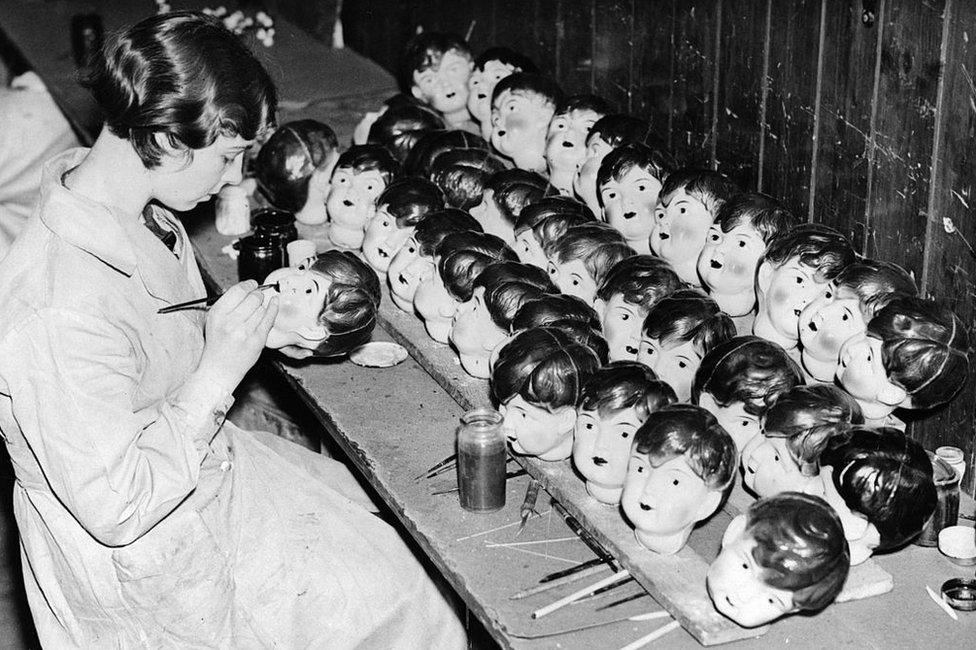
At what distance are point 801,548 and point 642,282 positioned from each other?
109 centimetres

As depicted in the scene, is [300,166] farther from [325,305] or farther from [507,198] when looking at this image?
[325,305]

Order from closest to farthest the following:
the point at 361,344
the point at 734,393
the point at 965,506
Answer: the point at 734,393 → the point at 965,506 → the point at 361,344

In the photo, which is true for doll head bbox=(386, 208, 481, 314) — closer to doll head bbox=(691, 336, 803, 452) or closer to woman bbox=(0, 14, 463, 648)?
woman bbox=(0, 14, 463, 648)

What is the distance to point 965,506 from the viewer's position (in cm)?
291

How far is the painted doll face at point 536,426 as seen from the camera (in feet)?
9.08

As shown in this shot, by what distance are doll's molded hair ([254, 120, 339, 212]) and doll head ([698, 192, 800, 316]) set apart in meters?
1.62

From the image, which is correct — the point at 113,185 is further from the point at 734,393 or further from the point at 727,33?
the point at 727,33

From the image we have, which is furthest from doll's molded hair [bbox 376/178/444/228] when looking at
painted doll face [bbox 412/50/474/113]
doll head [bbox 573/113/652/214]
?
painted doll face [bbox 412/50/474/113]

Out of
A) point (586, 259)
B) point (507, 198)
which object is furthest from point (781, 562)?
point (507, 198)

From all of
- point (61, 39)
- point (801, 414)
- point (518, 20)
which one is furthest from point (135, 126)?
point (61, 39)

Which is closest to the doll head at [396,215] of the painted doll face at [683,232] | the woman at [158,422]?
the painted doll face at [683,232]

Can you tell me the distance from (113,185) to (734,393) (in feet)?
4.79

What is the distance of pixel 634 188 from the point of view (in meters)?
3.72

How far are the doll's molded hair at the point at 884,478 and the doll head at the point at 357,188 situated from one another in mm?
2072
